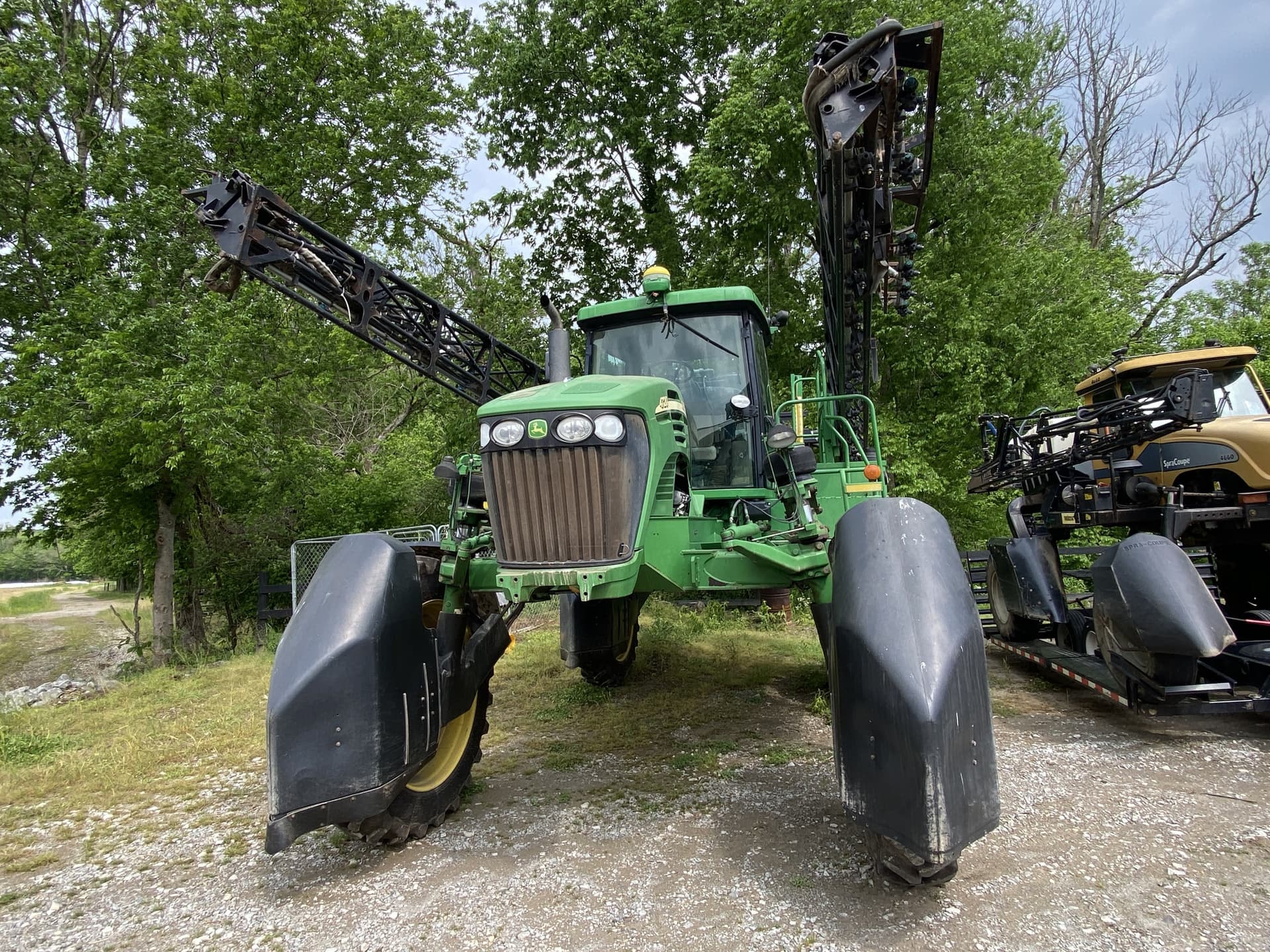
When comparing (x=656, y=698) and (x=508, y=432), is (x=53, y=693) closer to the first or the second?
(x=656, y=698)

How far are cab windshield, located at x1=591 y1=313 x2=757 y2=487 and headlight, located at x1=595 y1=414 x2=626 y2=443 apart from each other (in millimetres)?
1622

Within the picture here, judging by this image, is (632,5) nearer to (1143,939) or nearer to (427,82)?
(427,82)

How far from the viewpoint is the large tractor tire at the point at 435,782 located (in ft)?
12.5

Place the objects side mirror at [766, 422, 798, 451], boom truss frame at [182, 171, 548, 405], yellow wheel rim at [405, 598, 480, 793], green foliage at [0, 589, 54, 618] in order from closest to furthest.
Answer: side mirror at [766, 422, 798, 451], yellow wheel rim at [405, 598, 480, 793], boom truss frame at [182, 171, 548, 405], green foliage at [0, 589, 54, 618]

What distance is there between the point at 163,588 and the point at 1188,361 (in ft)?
48.8

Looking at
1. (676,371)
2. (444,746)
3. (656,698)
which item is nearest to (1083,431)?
(676,371)

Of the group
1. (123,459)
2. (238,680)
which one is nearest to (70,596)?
(123,459)

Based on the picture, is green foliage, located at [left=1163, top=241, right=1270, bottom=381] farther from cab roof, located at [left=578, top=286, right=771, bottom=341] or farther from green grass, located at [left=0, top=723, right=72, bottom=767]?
green grass, located at [left=0, top=723, right=72, bottom=767]

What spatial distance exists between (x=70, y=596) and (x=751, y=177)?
45880 mm

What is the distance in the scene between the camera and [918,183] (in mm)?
6738

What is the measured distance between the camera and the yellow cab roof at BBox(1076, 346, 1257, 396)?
714 cm

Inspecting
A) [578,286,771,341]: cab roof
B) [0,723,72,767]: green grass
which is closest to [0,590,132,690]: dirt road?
[0,723,72,767]: green grass

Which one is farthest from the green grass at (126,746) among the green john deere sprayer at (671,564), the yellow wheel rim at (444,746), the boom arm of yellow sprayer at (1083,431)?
the boom arm of yellow sprayer at (1083,431)

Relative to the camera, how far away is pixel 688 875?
3.50 metres
